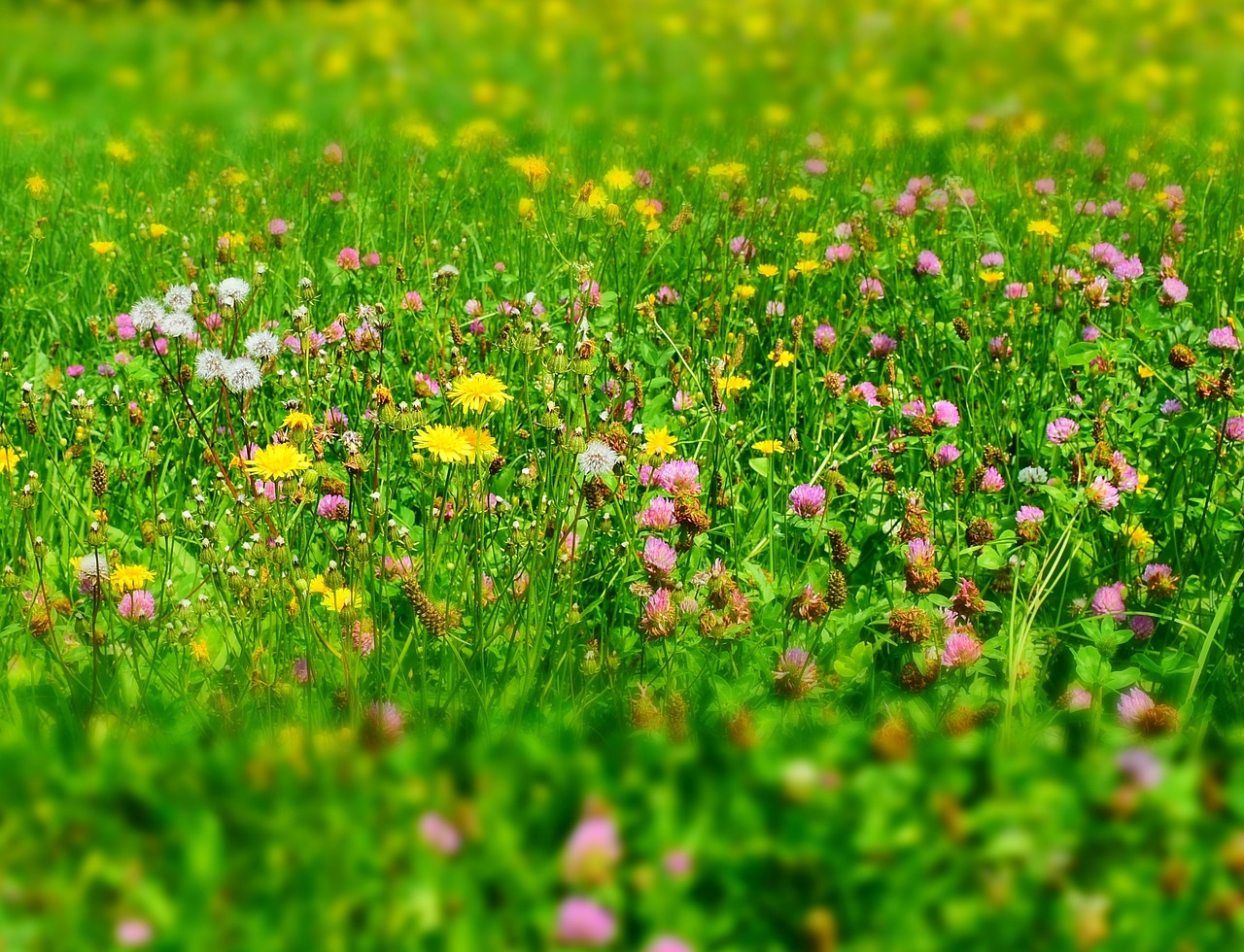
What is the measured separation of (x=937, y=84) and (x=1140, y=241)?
362 centimetres

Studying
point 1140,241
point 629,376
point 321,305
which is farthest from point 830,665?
point 1140,241

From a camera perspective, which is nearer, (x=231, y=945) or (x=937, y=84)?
(x=231, y=945)

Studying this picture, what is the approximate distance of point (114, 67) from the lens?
715 cm

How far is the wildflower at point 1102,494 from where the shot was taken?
1902 mm

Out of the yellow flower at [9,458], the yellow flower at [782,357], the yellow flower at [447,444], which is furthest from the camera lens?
the yellow flower at [782,357]

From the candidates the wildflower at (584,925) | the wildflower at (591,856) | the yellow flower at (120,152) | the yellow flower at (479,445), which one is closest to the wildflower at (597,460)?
the yellow flower at (479,445)

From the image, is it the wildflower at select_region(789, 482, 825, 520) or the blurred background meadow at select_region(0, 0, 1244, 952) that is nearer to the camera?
the blurred background meadow at select_region(0, 0, 1244, 952)

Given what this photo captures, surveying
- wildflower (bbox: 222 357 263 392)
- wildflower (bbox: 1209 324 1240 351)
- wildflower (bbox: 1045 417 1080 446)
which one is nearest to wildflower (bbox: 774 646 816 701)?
wildflower (bbox: 1045 417 1080 446)

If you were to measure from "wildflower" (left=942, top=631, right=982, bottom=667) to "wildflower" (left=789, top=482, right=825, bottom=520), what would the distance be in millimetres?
351

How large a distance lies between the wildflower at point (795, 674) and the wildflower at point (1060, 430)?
0.67m

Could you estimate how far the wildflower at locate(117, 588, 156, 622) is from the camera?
182cm

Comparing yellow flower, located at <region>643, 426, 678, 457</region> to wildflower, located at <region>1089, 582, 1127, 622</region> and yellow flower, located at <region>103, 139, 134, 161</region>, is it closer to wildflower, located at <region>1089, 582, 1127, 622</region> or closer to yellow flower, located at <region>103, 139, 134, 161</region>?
wildflower, located at <region>1089, 582, 1127, 622</region>

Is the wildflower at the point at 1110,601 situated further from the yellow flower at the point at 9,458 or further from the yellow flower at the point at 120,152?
the yellow flower at the point at 120,152

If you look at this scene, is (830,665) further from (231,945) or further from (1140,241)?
(1140,241)
